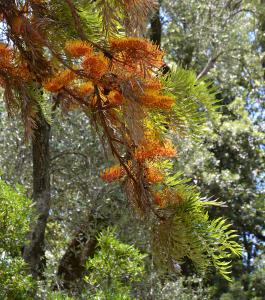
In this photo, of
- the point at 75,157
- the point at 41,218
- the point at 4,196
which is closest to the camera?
the point at 4,196

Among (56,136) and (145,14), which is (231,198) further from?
(145,14)

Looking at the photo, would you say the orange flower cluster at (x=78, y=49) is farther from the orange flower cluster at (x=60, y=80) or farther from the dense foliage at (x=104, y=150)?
the orange flower cluster at (x=60, y=80)

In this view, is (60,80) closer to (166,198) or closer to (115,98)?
(115,98)

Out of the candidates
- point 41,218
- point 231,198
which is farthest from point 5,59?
point 231,198

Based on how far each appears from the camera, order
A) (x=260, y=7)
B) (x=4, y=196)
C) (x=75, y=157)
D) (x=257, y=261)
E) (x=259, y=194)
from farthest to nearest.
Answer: (x=257, y=261), (x=259, y=194), (x=260, y=7), (x=75, y=157), (x=4, y=196)

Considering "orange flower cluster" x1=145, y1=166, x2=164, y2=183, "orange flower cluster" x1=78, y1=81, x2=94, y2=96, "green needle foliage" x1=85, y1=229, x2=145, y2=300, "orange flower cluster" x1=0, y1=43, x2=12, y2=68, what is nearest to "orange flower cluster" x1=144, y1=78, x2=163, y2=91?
"orange flower cluster" x1=78, y1=81, x2=94, y2=96

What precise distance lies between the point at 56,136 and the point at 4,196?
2.76 meters

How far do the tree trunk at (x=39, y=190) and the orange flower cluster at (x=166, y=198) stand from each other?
2.16 metres

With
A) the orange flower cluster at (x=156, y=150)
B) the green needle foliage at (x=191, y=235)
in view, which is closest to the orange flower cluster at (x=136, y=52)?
the orange flower cluster at (x=156, y=150)

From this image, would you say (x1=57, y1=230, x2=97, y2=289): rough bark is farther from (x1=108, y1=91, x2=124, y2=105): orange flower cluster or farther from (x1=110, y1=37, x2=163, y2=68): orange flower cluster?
(x1=110, y1=37, x2=163, y2=68): orange flower cluster

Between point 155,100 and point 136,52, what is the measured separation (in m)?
0.17

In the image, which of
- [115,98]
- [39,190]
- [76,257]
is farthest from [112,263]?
[115,98]

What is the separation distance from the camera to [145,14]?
2.38m

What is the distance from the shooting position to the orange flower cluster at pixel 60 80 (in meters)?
2.33
